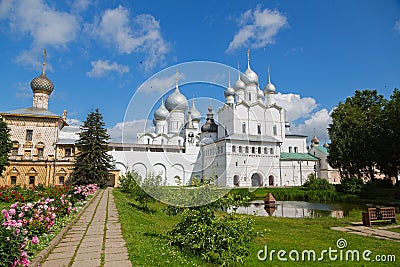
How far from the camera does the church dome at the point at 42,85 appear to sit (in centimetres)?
3444

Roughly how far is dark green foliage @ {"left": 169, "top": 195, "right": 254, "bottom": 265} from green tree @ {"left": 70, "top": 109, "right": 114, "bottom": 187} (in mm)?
20992

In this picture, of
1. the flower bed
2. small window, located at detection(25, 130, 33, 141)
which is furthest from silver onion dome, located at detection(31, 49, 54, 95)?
the flower bed

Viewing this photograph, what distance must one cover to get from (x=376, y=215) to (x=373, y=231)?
1538 mm

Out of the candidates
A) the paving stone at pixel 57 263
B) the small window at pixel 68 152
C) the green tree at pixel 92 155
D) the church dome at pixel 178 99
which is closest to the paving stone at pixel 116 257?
the paving stone at pixel 57 263

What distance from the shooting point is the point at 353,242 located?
7.30m

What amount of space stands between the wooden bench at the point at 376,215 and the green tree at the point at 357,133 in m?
19.8

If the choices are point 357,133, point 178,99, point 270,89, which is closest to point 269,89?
point 270,89

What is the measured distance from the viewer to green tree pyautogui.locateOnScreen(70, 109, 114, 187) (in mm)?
23984

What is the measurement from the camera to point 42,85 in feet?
114

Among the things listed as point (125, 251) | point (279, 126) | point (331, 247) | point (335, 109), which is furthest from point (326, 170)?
point (125, 251)

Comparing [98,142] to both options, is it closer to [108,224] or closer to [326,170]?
[108,224]

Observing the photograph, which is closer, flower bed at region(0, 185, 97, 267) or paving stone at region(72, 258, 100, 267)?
flower bed at region(0, 185, 97, 267)

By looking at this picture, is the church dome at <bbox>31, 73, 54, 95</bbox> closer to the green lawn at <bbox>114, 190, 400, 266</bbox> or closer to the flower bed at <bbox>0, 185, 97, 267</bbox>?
the flower bed at <bbox>0, 185, 97, 267</bbox>

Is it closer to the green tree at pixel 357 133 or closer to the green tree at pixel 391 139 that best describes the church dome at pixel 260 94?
the green tree at pixel 357 133
